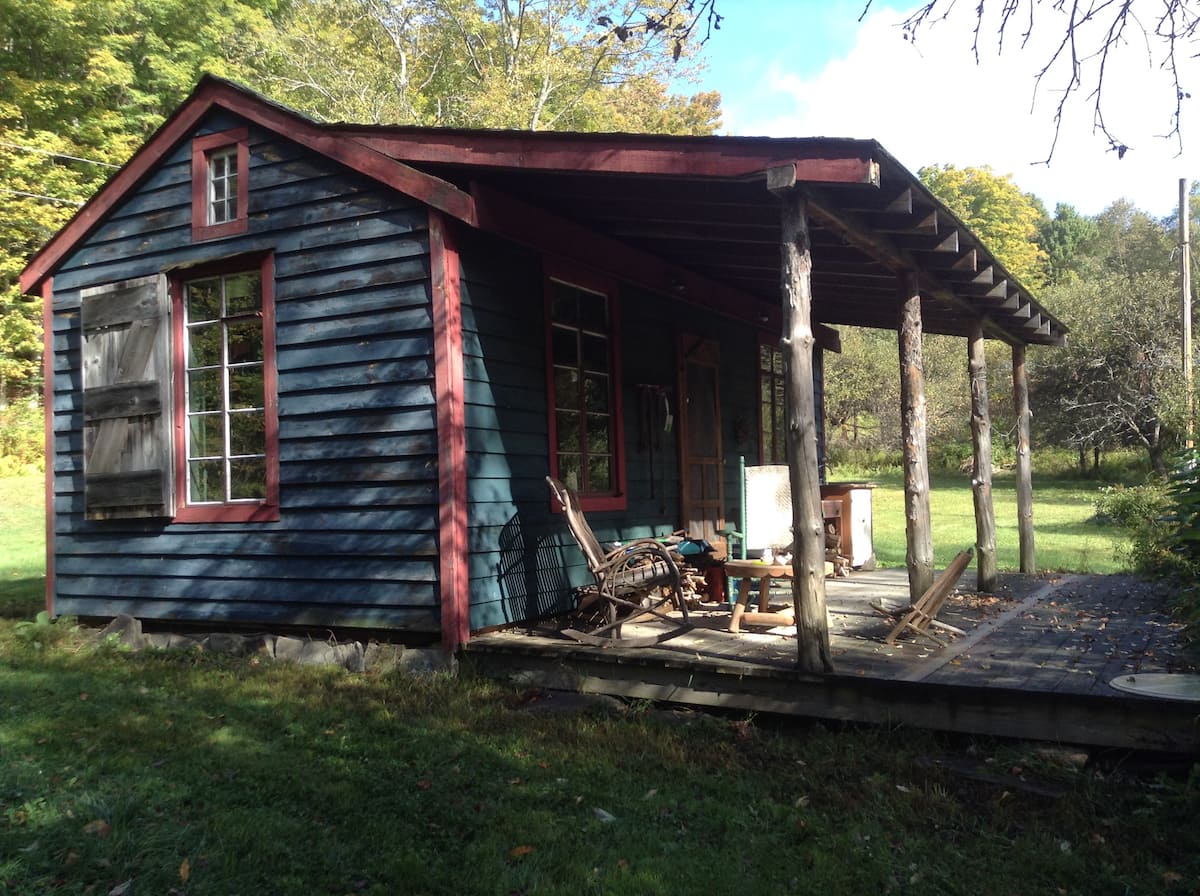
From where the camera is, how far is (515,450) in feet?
21.6

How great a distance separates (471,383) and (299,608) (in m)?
2.08

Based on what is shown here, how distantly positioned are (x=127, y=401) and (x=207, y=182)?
72.2 inches

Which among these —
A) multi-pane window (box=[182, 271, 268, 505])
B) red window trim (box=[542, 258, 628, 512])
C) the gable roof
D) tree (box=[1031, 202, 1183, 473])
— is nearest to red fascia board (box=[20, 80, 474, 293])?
the gable roof

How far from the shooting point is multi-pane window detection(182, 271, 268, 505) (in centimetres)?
703

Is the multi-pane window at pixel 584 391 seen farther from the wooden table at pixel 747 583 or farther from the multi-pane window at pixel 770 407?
the multi-pane window at pixel 770 407

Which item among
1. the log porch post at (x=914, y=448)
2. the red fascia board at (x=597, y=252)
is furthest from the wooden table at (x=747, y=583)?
the red fascia board at (x=597, y=252)

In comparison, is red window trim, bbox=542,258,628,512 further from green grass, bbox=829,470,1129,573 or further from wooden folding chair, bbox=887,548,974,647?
green grass, bbox=829,470,1129,573

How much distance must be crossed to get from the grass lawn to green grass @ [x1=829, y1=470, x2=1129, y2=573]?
719 centimetres

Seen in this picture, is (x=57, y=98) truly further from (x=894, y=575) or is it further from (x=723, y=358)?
(x=894, y=575)

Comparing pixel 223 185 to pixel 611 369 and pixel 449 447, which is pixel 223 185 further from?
pixel 611 369

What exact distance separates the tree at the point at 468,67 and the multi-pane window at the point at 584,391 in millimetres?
15125

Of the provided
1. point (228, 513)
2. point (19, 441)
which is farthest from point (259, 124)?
point (19, 441)

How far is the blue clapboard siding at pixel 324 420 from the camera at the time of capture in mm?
6164

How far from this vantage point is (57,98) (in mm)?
21125
